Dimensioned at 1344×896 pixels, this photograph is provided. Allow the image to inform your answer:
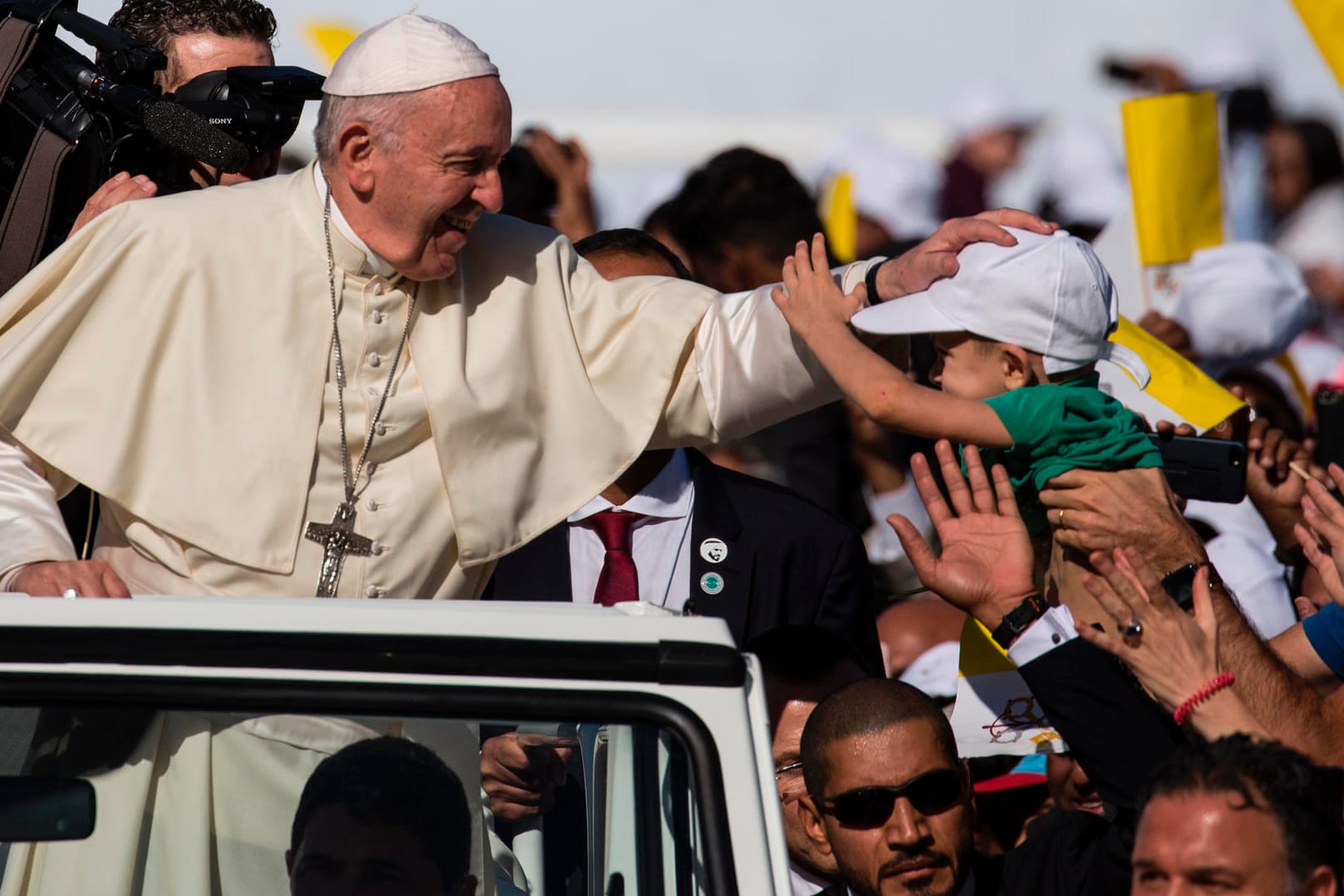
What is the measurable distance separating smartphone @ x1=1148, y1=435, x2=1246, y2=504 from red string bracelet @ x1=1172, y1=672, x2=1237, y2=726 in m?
0.84

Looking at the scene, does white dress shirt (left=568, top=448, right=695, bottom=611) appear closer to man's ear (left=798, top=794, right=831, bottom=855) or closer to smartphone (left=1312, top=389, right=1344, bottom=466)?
man's ear (left=798, top=794, right=831, bottom=855)

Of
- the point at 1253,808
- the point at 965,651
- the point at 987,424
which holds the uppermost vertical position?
the point at 987,424

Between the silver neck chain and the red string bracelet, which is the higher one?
the silver neck chain

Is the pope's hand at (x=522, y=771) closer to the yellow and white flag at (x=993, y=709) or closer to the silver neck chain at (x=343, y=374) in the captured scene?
the silver neck chain at (x=343, y=374)

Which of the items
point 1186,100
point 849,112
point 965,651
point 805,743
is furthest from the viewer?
point 849,112

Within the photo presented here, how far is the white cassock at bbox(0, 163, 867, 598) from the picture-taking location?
10.4 ft

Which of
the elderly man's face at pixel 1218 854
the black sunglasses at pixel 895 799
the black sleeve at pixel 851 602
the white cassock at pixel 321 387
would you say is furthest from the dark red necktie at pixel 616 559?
the elderly man's face at pixel 1218 854

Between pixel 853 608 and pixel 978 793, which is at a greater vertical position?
pixel 853 608

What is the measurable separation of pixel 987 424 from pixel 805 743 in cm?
65

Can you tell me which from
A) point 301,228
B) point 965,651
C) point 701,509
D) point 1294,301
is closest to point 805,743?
point 965,651

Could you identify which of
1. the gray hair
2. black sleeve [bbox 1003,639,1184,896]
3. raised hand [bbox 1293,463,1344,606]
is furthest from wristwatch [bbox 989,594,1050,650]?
the gray hair

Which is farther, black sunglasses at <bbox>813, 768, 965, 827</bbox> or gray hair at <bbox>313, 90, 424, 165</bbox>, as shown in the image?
black sunglasses at <bbox>813, 768, 965, 827</bbox>

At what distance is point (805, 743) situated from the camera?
345cm

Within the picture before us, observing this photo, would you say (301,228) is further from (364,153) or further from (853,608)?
(853,608)
